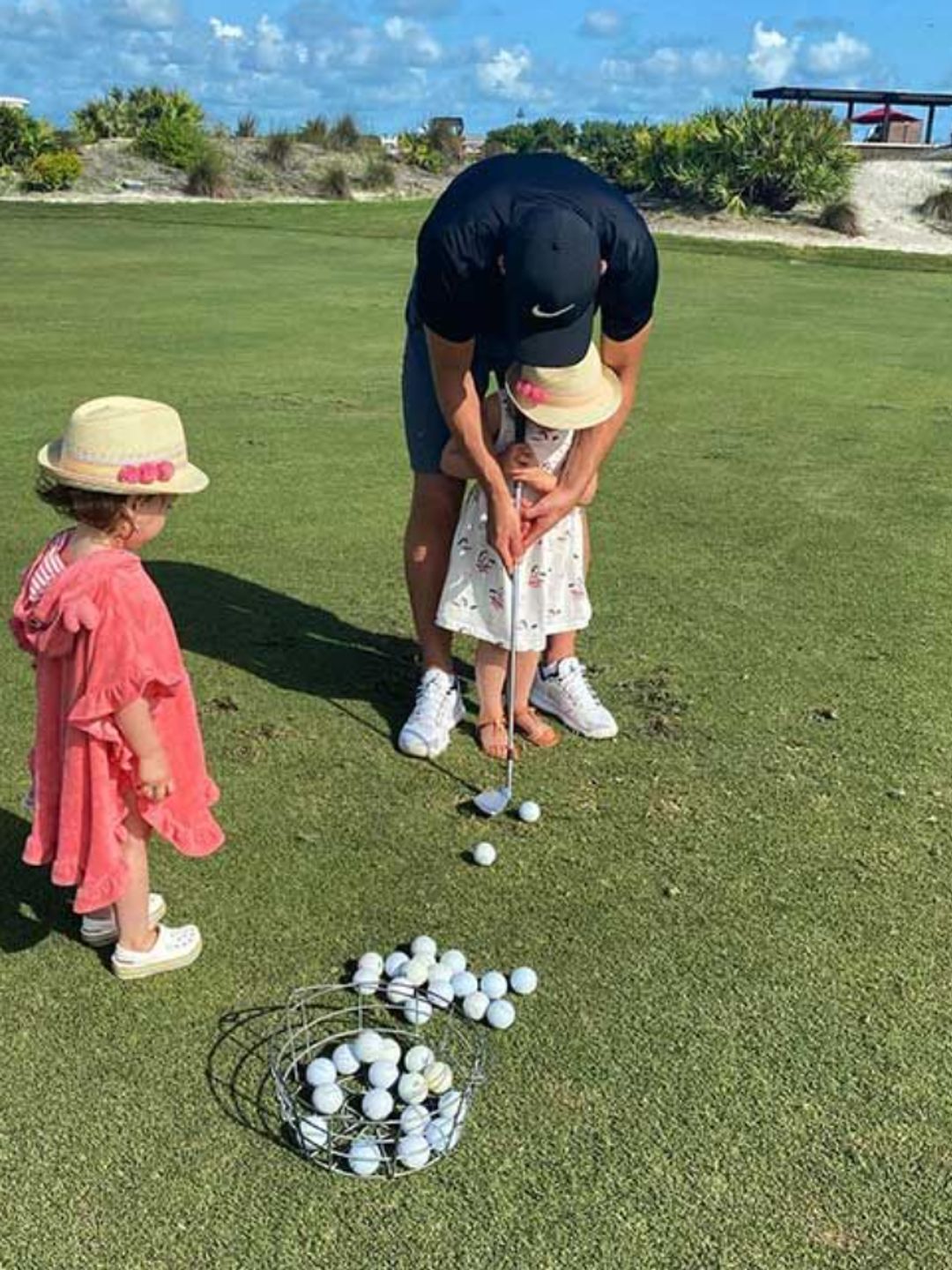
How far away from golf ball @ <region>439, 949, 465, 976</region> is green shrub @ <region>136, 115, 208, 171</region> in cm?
3231

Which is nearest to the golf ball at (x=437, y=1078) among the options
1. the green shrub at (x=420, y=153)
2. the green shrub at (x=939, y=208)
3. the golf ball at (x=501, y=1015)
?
the golf ball at (x=501, y=1015)

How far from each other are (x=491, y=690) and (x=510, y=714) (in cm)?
27

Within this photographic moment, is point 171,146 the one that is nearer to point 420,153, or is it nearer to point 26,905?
point 420,153

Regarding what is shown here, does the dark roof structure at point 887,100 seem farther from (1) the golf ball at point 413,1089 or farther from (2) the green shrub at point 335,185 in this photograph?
(1) the golf ball at point 413,1089

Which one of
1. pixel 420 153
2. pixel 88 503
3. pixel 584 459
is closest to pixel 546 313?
pixel 584 459

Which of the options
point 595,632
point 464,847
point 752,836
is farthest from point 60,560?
point 595,632

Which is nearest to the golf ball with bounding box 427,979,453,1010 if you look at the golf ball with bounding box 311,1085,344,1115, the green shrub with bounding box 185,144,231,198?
the golf ball with bounding box 311,1085,344,1115

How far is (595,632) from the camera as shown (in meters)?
5.02

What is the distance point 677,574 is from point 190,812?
10.4 feet

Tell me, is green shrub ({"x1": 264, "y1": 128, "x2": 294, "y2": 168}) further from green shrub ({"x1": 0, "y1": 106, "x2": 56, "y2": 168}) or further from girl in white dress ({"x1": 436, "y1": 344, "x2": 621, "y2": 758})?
girl in white dress ({"x1": 436, "y1": 344, "x2": 621, "y2": 758})

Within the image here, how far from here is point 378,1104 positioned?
252 cm

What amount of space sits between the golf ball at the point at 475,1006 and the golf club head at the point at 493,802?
888 mm

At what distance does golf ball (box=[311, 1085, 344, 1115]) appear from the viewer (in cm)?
251

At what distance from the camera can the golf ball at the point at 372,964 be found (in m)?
2.93
